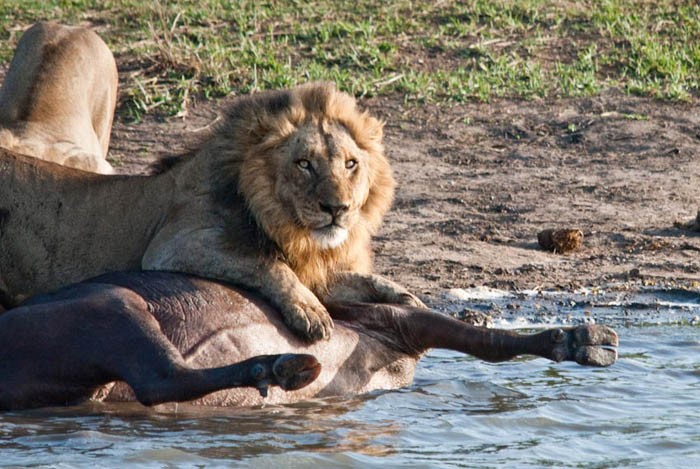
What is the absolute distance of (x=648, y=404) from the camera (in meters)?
6.90

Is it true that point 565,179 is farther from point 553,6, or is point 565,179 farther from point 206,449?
point 206,449

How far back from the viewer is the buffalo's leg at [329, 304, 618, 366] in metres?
6.33

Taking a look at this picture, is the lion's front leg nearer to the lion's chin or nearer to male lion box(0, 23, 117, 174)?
the lion's chin

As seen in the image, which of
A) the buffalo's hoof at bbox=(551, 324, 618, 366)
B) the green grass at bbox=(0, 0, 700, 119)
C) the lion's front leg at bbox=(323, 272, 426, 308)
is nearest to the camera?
the buffalo's hoof at bbox=(551, 324, 618, 366)

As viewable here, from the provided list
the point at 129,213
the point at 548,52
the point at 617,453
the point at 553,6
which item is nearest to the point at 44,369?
the point at 129,213

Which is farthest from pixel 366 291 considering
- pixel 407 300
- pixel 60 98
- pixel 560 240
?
pixel 60 98

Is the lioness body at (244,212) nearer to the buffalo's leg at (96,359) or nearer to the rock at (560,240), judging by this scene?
the buffalo's leg at (96,359)

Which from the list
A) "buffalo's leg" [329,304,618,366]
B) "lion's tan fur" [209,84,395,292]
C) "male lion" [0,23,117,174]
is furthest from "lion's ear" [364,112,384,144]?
"male lion" [0,23,117,174]

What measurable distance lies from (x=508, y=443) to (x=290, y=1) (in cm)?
761

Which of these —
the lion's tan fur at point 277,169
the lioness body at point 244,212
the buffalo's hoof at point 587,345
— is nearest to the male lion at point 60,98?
the lioness body at point 244,212

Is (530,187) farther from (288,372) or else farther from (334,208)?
(288,372)

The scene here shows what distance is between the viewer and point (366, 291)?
6.94m

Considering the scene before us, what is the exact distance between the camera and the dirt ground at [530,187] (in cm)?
898

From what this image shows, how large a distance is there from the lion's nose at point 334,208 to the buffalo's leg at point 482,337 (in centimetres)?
70
